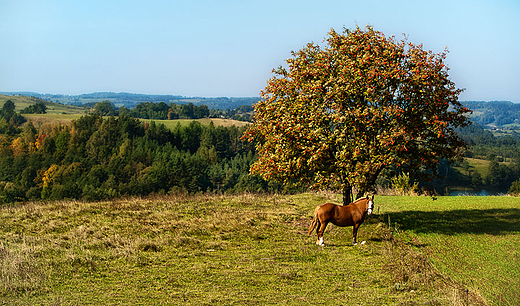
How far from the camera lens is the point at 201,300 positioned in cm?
904

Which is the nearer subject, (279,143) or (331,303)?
(331,303)

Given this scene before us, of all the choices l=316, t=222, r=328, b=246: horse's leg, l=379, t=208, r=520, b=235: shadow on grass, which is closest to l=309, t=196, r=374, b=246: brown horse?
l=316, t=222, r=328, b=246: horse's leg

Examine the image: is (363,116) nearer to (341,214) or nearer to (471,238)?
(341,214)

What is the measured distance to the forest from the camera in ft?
305

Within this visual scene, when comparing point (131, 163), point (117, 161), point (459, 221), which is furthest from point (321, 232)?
point (131, 163)

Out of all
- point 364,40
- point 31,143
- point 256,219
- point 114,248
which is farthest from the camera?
point 31,143

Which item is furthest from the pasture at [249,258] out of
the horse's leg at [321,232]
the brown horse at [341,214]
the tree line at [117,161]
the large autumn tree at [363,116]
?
the tree line at [117,161]

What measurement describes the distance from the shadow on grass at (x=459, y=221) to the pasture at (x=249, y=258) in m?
0.05

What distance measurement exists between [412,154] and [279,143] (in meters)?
5.34

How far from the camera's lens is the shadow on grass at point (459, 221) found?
15789 mm

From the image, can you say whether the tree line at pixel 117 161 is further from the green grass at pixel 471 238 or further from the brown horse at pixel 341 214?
the brown horse at pixel 341 214

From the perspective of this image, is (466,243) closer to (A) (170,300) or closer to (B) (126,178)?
(A) (170,300)

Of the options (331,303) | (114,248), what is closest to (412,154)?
(331,303)

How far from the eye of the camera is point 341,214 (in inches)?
550
